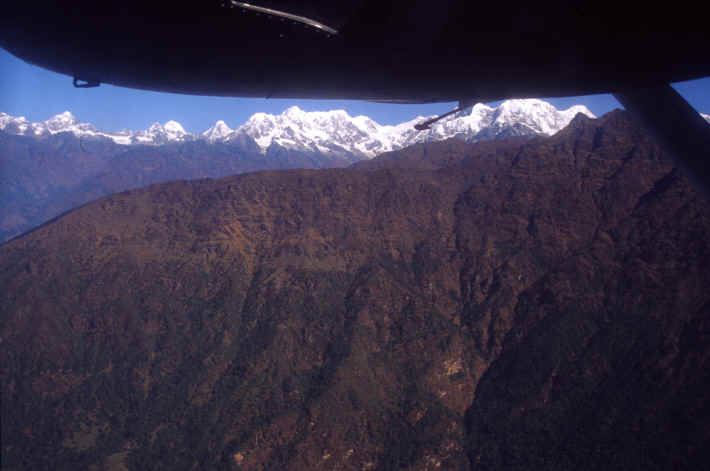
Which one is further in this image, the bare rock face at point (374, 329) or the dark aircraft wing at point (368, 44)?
the bare rock face at point (374, 329)

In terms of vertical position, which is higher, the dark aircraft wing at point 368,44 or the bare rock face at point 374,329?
the dark aircraft wing at point 368,44

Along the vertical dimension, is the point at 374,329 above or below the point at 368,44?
below

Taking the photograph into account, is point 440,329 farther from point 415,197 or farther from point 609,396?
point 415,197

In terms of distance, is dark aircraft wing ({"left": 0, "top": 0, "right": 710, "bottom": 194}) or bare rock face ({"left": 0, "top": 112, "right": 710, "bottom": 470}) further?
bare rock face ({"left": 0, "top": 112, "right": 710, "bottom": 470})

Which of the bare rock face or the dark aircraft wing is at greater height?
the dark aircraft wing

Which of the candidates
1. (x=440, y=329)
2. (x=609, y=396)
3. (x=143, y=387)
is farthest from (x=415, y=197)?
(x=143, y=387)
